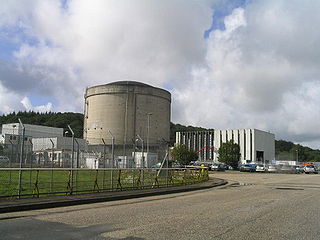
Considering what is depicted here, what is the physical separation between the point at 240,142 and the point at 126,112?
45565 mm

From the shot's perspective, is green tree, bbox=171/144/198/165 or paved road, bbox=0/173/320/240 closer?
paved road, bbox=0/173/320/240

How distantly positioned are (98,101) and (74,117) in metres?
39.0

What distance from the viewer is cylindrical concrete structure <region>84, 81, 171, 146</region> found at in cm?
7838

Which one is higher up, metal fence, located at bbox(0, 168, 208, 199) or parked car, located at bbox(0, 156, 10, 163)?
parked car, located at bbox(0, 156, 10, 163)

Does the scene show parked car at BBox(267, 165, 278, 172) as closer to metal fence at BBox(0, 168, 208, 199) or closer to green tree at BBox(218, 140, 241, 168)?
green tree at BBox(218, 140, 241, 168)

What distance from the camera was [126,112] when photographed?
78562 mm

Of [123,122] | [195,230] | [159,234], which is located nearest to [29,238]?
[159,234]

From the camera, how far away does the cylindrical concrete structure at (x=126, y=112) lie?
7838 cm

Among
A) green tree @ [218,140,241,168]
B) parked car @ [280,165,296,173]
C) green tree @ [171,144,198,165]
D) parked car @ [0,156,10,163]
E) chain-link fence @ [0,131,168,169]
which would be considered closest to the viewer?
chain-link fence @ [0,131,168,169]

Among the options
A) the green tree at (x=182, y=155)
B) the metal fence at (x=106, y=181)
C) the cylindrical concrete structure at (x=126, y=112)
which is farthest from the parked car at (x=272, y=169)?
the metal fence at (x=106, y=181)

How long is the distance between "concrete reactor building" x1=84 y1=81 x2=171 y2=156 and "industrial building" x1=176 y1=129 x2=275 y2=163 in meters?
31.1

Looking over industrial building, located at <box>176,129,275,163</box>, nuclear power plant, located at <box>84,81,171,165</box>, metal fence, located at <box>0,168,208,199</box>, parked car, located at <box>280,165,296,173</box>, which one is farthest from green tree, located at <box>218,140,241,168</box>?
metal fence, located at <box>0,168,208,199</box>

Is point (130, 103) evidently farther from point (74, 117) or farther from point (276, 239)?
point (276, 239)

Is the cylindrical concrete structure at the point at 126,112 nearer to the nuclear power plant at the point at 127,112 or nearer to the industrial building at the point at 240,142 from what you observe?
the nuclear power plant at the point at 127,112
